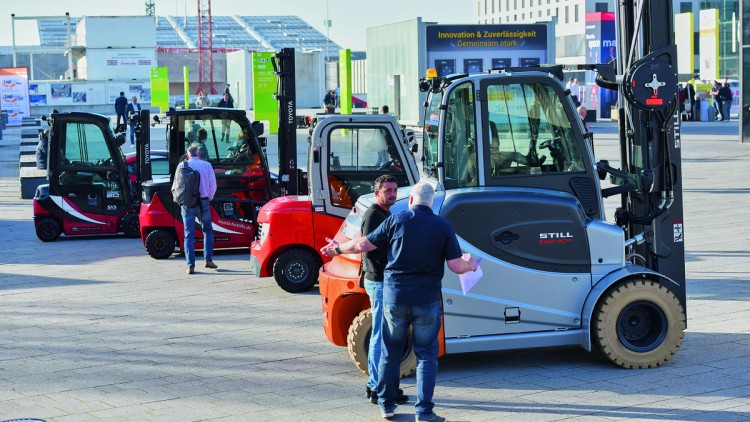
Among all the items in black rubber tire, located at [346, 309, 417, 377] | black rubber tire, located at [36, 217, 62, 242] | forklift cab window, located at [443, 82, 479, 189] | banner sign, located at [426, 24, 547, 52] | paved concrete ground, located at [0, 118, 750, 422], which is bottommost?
paved concrete ground, located at [0, 118, 750, 422]

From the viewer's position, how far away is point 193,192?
14414 millimetres

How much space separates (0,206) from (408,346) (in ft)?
57.2

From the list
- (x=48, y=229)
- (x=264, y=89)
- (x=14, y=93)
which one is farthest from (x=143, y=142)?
(x=14, y=93)

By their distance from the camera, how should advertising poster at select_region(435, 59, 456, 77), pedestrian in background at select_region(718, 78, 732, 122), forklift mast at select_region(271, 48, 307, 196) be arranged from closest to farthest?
forklift mast at select_region(271, 48, 307, 196) → advertising poster at select_region(435, 59, 456, 77) → pedestrian in background at select_region(718, 78, 732, 122)

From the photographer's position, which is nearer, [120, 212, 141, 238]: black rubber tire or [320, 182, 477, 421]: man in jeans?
[320, 182, 477, 421]: man in jeans

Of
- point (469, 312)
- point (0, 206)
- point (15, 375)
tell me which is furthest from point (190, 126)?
point (0, 206)

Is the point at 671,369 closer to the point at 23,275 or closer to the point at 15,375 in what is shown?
the point at 15,375

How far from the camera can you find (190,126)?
1600cm

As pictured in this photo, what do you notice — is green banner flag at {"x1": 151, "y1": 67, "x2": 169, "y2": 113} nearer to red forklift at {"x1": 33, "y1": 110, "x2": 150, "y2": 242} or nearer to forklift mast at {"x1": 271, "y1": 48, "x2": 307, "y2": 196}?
red forklift at {"x1": 33, "y1": 110, "x2": 150, "y2": 242}

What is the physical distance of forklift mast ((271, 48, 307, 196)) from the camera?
50.3 ft

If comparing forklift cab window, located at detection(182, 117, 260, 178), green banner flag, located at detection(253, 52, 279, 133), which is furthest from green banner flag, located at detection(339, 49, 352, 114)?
forklift cab window, located at detection(182, 117, 260, 178)

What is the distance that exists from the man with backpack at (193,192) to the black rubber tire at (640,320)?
6.86 meters

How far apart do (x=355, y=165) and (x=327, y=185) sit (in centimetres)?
40

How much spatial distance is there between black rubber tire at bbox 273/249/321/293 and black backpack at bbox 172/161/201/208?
1.93 m
